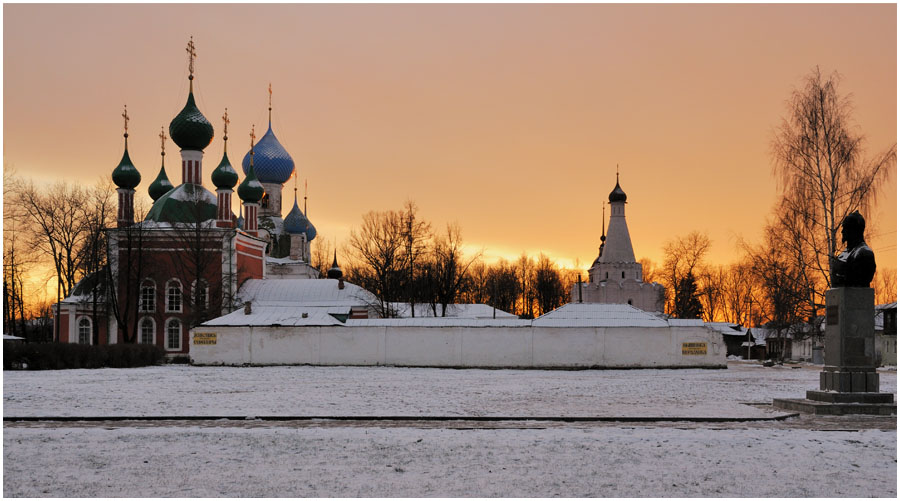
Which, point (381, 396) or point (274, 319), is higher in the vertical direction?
point (274, 319)

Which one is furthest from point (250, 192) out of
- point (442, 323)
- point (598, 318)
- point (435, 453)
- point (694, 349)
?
point (435, 453)

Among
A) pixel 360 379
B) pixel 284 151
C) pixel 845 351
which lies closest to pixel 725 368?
pixel 360 379

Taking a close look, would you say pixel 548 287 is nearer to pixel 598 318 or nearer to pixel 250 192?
pixel 250 192

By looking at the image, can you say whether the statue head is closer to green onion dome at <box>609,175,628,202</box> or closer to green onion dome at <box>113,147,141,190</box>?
green onion dome at <box>113,147,141,190</box>

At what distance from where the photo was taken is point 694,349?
1137 inches

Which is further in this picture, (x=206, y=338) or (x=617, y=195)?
(x=617, y=195)

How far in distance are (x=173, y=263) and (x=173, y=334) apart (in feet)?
11.0

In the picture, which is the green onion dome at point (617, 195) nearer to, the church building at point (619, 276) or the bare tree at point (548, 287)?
the church building at point (619, 276)

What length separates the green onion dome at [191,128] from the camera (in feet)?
144

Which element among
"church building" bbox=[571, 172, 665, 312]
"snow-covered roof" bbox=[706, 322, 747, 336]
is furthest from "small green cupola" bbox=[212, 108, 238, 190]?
"snow-covered roof" bbox=[706, 322, 747, 336]

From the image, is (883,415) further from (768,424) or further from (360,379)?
(360,379)

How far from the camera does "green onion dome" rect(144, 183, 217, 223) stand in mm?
42625

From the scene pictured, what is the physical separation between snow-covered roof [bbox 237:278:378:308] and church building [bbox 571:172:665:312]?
26.1 m

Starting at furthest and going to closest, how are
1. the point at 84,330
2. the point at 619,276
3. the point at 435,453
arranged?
the point at 619,276
the point at 84,330
the point at 435,453
